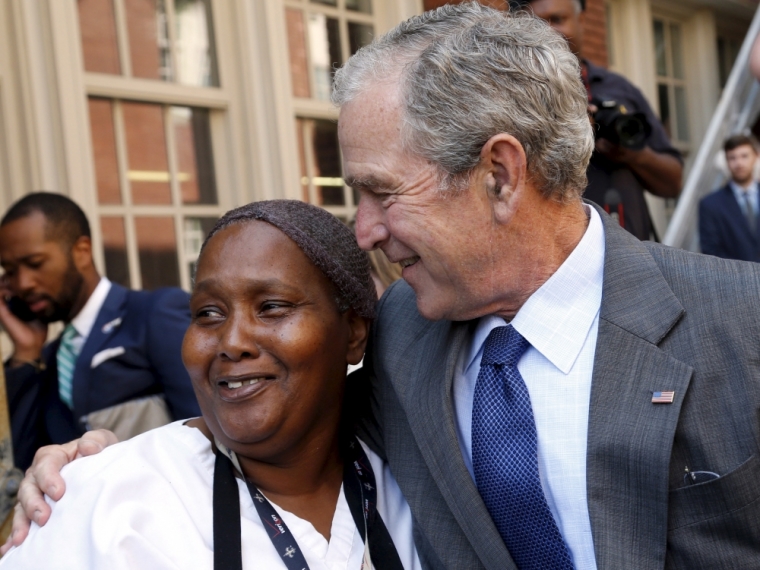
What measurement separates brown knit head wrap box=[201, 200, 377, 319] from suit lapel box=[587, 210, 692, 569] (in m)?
0.52

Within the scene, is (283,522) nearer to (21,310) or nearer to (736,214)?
(21,310)

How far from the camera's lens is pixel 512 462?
174 cm

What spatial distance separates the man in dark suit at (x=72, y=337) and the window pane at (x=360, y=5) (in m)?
2.51

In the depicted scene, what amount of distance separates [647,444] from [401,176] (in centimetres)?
70

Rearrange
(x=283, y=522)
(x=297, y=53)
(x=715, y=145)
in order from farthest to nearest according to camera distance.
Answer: (x=715, y=145) < (x=297, y=53) < (x=283, y=522)

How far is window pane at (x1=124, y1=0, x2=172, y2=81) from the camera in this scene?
4.38 m

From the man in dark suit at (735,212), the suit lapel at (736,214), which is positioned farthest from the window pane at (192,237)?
the suit lapel at (736,214)

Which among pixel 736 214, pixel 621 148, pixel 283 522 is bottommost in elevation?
pixel 283 522

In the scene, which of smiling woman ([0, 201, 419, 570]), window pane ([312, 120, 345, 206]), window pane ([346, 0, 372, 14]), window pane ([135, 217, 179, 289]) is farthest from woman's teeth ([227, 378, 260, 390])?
window pane ([346, 0, 372, 14])

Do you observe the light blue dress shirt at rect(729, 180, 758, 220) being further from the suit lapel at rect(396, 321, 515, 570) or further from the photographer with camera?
the suit lapel at rect(396, 321, 515, 570)

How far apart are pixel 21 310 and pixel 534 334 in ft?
7.93

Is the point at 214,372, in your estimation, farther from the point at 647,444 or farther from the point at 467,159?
the point at 647,444

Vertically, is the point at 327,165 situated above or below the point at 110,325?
above

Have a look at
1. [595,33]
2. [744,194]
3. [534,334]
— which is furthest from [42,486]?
[744,194]
